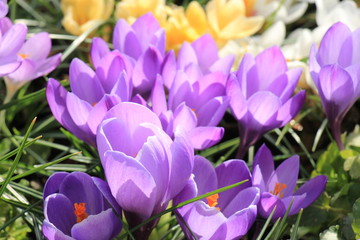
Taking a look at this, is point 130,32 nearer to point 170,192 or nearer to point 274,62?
point 274,62

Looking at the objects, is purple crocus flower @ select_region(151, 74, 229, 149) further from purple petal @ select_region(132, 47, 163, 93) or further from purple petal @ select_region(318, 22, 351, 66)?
purple petal @ select_region(318, 22, 351, 66)

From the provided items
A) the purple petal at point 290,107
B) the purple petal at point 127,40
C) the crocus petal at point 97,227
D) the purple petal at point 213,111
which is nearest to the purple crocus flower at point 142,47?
the purple petal at point 127,40

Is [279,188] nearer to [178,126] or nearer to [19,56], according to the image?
[178,126]

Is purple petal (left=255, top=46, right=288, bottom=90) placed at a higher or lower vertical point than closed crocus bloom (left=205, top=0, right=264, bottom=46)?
higher

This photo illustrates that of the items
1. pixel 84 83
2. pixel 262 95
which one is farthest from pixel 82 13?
pixel 262 95

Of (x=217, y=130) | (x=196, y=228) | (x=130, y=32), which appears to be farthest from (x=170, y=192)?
(x=130, y=32)

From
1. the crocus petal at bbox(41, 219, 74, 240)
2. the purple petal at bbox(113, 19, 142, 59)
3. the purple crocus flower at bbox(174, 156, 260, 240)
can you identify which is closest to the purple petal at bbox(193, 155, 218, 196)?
the purple crocus flower at bbox(174, 156, 260, 240)
